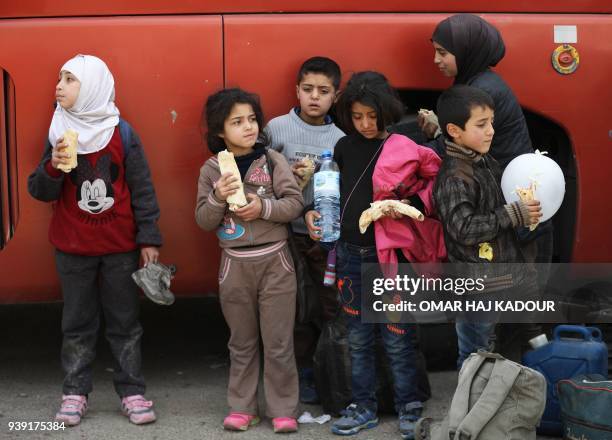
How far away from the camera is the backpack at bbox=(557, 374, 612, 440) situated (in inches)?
159

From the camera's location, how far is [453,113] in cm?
423

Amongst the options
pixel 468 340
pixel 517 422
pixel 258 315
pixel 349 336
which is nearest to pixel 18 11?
pixel 258 315

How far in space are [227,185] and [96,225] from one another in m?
0.59

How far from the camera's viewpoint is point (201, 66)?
15.4 ft

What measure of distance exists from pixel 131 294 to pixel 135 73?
0.90 meters

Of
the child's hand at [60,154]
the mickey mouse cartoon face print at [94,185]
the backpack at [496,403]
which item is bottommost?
the backpack at [496,403]

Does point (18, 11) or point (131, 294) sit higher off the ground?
point (18, 11)

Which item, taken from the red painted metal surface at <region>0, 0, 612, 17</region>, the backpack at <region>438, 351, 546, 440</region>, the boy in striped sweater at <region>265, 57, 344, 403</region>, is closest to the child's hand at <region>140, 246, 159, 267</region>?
the boy in striped sweater at <region>265, 57, 344, 403</region>

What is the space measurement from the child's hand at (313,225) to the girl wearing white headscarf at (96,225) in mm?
607

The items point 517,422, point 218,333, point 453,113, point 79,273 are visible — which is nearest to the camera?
point 517,422

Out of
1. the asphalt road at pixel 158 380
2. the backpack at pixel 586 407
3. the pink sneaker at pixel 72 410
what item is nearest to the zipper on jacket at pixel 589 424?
the backpack at pixel 586 407

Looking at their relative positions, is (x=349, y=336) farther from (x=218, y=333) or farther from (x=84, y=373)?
(x=218, y=333)

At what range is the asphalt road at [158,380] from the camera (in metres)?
4.43

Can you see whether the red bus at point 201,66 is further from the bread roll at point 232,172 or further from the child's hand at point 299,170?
the bread roll at point 232,172
